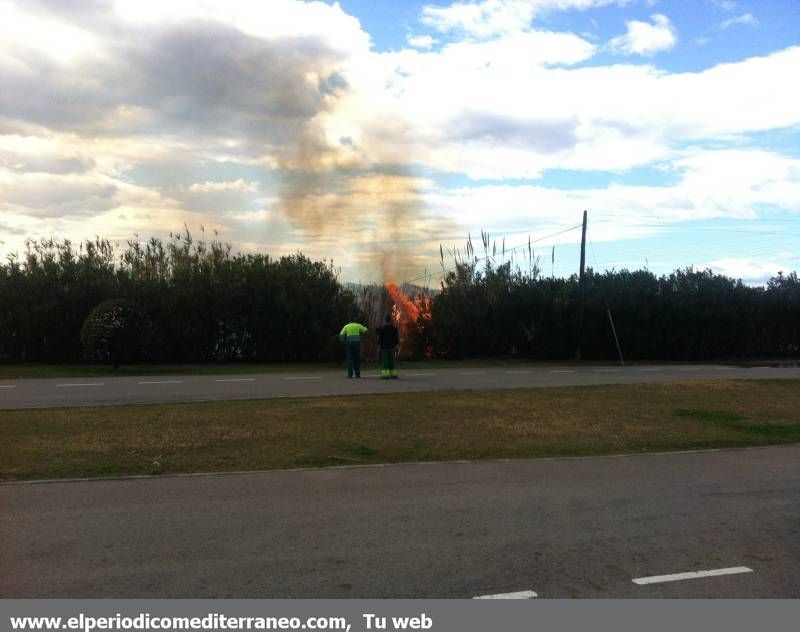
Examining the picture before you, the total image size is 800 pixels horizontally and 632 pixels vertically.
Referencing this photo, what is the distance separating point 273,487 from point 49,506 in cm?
194

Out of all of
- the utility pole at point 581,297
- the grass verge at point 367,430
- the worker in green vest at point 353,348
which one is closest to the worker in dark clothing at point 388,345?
the worker in green vest at point 353,348

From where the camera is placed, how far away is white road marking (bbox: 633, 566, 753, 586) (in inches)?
182

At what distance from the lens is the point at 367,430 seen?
10164 millimetres

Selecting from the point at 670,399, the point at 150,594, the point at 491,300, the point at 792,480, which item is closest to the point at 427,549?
the point at 150,594

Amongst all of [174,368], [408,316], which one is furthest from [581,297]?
[174,368]

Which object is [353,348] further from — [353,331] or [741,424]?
[741,424]

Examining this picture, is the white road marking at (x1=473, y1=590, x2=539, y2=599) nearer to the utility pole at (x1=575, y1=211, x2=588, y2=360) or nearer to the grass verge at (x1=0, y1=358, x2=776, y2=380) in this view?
the grass verge at (x1=0, y1=358, x2=776, y2=380)

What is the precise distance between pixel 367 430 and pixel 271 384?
Result: 765 centimetres

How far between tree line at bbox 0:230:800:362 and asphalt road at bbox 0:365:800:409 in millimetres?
4266

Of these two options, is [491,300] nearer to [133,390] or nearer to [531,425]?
[133,390]

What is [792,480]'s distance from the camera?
25.0 ft

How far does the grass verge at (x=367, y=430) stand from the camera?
8172 millimetres

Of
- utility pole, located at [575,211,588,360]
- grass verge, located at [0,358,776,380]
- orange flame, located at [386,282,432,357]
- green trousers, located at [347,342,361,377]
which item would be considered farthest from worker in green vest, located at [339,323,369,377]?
utility pole, located at [575,211,588,360]

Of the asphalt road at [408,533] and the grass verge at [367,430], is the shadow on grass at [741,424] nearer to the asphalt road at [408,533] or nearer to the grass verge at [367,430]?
the grass verge at [367,430]
